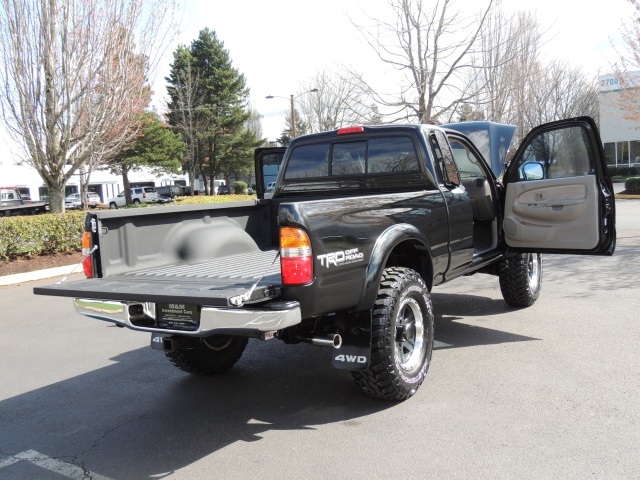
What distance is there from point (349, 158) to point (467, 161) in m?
1.69

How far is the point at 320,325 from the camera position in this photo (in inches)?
151

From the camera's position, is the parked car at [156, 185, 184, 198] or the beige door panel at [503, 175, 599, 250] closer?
the beige door panel at [503, 175, 599, 250]

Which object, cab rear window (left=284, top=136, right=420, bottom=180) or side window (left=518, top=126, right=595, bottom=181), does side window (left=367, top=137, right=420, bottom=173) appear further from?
side window (left=518, top=126, right=595, bottom=181)

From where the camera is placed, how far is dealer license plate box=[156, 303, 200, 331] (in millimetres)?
3264

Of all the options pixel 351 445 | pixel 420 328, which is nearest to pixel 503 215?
pixel 420 328

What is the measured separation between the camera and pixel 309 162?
5.36 meters

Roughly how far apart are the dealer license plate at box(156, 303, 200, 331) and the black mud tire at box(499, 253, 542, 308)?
401 centimetres

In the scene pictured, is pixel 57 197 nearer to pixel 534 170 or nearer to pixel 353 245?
pixel 534 170

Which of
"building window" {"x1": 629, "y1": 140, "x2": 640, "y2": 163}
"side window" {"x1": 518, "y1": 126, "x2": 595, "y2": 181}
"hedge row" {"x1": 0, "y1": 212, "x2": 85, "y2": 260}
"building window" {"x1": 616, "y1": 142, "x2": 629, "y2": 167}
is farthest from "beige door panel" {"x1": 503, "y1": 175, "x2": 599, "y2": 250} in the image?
"building window" {"x1": 616, "y1": 142, "x2": 629, "y2": 167}

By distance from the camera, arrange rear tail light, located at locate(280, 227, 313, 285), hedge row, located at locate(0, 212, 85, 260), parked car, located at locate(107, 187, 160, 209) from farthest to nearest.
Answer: parked car, located at locate(107, 187, 160, 209) < hedge row, located at locate(0, 212, 85, 260) < rear tail light, located at locate(280, 227, 313, 285)

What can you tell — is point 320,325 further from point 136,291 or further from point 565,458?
point 565,458

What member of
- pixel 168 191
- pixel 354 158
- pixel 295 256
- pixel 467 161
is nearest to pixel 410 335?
→ pixel 295 256

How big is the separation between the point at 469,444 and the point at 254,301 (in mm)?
1554

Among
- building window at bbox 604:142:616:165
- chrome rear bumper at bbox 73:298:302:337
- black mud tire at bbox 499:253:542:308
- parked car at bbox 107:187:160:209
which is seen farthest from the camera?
parked car at bbox 107:187:160:209
